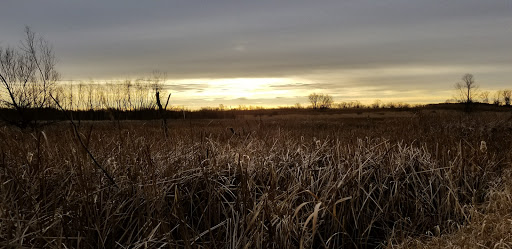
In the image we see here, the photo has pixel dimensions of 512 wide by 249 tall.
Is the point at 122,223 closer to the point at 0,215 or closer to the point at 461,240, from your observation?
the point at 0,215

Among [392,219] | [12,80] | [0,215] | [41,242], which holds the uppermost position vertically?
[12,80]

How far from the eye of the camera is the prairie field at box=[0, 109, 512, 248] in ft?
9.67

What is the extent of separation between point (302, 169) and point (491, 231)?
2.15 m

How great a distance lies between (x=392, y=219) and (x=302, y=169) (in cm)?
127

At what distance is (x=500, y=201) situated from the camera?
13.6ft

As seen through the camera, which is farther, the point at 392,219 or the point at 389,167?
the point at 389,167

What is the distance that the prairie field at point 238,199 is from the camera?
295 cm

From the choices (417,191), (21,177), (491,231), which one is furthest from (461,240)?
(21,177)

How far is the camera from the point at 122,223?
3.31 meters

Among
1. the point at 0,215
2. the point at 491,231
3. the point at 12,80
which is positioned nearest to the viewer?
the point at 0,215

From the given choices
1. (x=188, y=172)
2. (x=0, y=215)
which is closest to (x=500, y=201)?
(x=188, y=172)

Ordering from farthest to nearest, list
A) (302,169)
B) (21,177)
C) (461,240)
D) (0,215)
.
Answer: (302,169)
(21,177)
(461,240)
(0,215)

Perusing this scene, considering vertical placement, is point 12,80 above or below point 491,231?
above

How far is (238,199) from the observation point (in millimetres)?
3127
